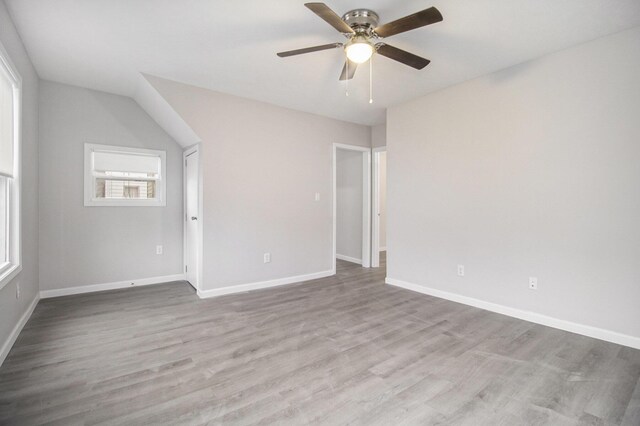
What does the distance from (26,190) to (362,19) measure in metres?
3.44

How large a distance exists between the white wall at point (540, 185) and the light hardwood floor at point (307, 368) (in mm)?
433

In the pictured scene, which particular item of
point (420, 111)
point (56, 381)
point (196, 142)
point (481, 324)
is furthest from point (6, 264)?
point (420, 111)

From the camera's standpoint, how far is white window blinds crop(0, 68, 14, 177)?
7.47 ft

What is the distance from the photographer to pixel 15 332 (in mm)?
2512

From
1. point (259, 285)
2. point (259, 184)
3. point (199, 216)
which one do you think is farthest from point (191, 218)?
point (259, 285)

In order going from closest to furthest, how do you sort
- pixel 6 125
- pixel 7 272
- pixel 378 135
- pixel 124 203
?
pixel 7 272
pixel 6 125
pixel 124 203
pixel 378 135

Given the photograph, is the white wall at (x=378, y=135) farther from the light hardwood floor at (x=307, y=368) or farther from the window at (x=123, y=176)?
the window at (x=123, y=176)

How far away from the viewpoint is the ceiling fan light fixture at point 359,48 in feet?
7.04

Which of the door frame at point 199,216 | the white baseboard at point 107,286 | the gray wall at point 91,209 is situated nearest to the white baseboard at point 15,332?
the white baseboard at point 107,286

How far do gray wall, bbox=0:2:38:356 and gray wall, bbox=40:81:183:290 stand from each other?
23 cm

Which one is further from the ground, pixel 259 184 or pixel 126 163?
pixel 126 163

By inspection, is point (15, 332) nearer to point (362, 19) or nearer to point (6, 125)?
point (6, 125)

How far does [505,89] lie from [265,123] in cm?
285

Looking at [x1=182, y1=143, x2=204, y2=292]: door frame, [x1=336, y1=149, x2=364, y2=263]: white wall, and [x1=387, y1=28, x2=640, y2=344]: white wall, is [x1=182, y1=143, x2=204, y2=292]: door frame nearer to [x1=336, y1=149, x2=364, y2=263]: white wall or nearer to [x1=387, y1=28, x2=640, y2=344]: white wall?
[x1=387, y1=28, x2=640, y2=344]: white wall
